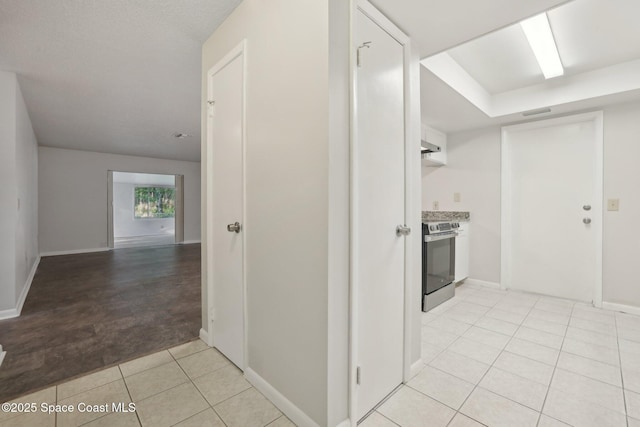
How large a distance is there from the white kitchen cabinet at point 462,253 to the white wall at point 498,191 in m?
0.12

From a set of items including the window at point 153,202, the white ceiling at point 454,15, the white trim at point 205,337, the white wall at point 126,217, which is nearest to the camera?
the white ceiling at point 454,15

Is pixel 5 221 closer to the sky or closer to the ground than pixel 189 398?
closer to the sky

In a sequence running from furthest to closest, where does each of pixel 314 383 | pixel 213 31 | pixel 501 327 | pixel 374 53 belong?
pixel 501 327
pixel 213 31
pixel 374 53
pixel 314 383

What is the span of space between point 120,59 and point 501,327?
4.20m

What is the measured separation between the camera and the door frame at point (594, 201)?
2.94m

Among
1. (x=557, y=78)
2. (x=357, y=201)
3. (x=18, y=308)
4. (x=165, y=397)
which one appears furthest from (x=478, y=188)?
(x=18, y=308)

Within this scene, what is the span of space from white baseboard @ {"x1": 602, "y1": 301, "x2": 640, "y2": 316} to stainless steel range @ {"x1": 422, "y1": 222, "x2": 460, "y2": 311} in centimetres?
150

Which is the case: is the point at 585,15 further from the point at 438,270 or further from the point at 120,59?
the point at 120,59

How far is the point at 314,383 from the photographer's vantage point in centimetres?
126

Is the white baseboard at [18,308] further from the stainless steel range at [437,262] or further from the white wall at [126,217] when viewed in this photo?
the white wall at [126,217]

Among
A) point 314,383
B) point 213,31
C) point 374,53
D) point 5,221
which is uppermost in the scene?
point 213,31

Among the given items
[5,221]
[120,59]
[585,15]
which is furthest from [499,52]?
[5,221]

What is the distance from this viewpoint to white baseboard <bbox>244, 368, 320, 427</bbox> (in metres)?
1.30

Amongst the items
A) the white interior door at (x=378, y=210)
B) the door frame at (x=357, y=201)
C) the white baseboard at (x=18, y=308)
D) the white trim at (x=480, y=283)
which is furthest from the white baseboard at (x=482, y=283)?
the white baseboard at (x=18, y=308)
